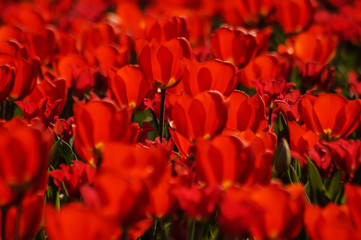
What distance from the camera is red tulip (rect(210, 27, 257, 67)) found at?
219 centimetres

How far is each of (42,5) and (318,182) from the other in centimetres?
389

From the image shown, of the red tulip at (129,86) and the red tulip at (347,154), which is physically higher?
the red tulip at (347,154)

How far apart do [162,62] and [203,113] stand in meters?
0.43

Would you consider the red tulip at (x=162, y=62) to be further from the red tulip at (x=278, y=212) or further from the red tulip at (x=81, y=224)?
the red tulip at (x=81, y=224)

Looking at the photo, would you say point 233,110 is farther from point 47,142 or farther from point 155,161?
point 47,142

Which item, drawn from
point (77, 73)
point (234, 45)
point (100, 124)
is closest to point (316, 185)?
point (100, 124)

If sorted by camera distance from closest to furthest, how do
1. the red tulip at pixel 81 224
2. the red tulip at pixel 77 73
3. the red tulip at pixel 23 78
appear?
the red tulip at pixel 81 224 → the red tulip at pixel 23 78 → the red tulip at pixel 77 73

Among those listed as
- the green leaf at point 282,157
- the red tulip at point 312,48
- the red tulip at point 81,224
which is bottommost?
the red tulip at point 312,48

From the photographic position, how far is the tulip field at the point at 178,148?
1.01m

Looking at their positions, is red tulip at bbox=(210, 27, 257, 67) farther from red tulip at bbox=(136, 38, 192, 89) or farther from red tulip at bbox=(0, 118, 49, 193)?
red tulip at bbox=(0, 118, 49, 193)

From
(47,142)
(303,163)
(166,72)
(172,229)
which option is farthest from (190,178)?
(166,72)

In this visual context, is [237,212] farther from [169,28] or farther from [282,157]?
[169,28]

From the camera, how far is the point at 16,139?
3.24 feet

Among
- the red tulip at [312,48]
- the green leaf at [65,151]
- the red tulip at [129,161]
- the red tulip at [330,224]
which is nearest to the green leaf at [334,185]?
the red tulip at [330,224]
